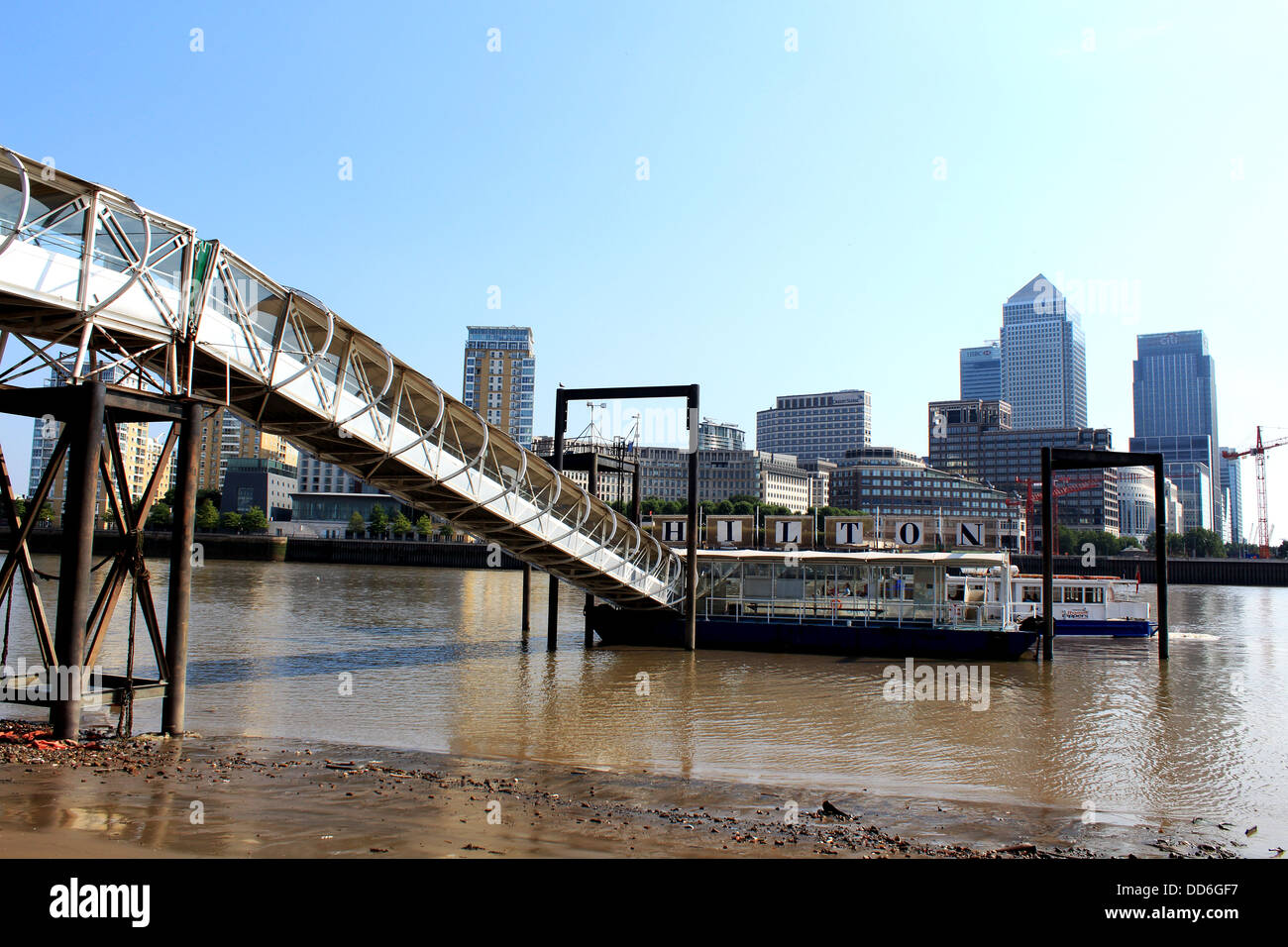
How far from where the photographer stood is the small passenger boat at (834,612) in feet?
117

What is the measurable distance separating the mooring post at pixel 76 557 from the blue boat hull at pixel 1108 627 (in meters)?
44.3

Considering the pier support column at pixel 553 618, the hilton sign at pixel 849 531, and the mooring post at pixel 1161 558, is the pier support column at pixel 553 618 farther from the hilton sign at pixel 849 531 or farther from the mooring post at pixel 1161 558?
the mooring post at pixel 1161 558

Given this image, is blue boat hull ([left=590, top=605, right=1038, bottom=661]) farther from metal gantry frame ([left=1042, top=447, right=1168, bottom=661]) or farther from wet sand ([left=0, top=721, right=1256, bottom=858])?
wet sand ([left=0, top=721, right=1256, bottom=858])

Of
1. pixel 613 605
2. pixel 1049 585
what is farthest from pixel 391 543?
pixel 1049 585

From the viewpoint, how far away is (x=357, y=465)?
24281 mm

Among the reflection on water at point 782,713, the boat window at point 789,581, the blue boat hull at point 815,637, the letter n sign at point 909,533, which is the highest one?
the letter n sign at point 909,533

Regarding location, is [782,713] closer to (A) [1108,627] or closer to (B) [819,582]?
(B) [819,582]

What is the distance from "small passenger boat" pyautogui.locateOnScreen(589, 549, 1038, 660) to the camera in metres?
35.7

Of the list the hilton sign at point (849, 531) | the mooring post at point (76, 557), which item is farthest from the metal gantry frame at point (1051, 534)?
the mooring post at point (76, 557)

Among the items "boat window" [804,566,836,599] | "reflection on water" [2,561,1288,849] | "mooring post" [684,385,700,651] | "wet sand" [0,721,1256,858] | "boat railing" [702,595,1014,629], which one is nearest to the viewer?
"wet sand" [0,721,1256,858]

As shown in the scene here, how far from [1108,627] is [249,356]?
4362 centimetres

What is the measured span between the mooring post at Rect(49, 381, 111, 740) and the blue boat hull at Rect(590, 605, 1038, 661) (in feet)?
81.8

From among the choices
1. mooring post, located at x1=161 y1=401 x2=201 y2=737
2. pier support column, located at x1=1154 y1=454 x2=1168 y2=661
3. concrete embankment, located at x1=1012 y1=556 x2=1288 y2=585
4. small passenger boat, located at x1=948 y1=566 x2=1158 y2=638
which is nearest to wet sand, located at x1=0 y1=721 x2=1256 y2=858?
mooring post, located at x1=161 y1=401 x2=201 y2=737
